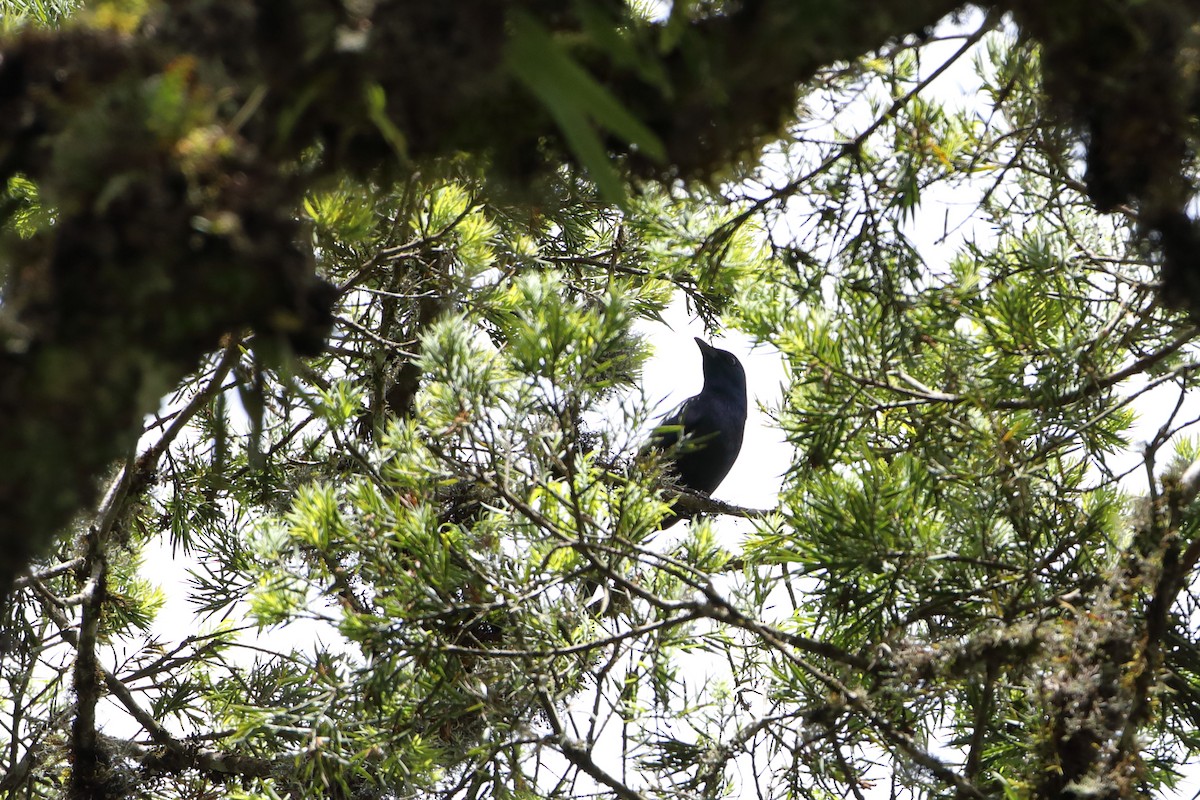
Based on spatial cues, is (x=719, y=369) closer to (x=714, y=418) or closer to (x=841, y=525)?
(x=714, y=418)

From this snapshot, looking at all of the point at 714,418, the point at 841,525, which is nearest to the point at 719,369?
the point at 714,418

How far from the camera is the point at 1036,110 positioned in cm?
135

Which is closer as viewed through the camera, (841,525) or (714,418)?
(841,525)

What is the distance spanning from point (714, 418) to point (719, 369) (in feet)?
0.78

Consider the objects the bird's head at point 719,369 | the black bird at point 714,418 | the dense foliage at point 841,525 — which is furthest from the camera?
the bird's head at point 719,369

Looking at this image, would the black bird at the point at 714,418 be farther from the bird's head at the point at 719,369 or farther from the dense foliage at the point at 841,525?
the dense foliage at the point at 841,525

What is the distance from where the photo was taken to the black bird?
3.88 meters

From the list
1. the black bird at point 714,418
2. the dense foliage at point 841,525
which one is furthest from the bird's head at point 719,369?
the dense foliage at point 841,525

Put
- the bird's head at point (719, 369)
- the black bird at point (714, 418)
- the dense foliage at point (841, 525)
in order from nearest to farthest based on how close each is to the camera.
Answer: the dense foliage at point (841, 525), the black bird at point (714, 418), the bird's head at point (719, 369)

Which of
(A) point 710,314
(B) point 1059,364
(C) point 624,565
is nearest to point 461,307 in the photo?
(C) point 624,565

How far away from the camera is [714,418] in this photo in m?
3.95

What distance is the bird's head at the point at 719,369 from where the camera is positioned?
4.07 meters

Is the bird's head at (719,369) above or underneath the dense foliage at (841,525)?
above

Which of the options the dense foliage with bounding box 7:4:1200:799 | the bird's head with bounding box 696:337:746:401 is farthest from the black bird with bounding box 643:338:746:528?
the dense foliage with bounding box 7:4:1200:799
